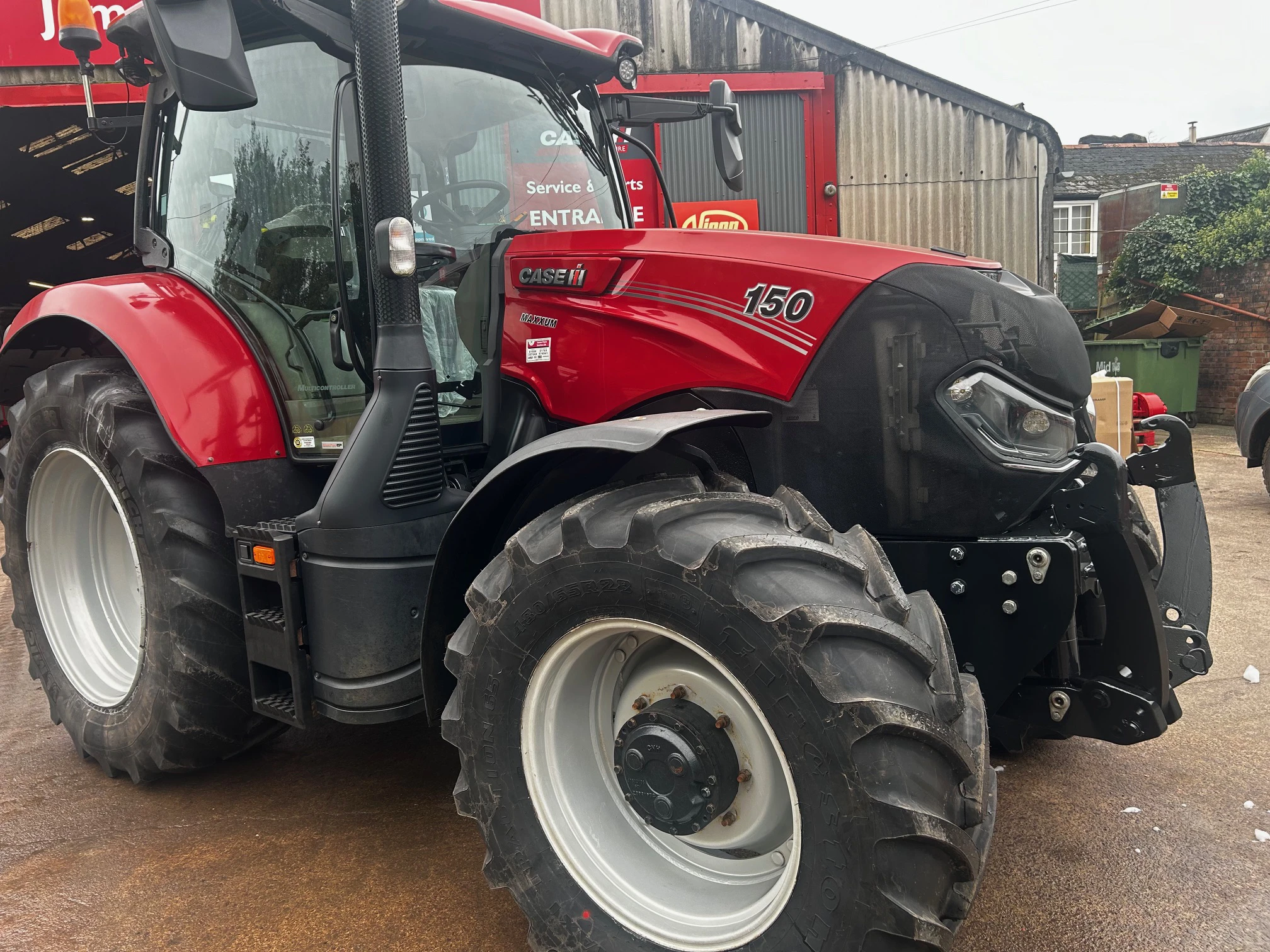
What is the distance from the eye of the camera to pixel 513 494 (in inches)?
92.0

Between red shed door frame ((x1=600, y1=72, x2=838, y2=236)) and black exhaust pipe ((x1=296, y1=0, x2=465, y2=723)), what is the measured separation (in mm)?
7765

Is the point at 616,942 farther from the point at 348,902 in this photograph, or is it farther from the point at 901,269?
the point at 901,269

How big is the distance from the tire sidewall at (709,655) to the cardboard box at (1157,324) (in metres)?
12.6

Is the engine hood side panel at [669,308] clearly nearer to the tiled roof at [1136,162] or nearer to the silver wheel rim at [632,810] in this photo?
the silver wheel rim at [632,810]

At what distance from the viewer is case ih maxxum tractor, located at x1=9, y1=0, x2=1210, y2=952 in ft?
5.92

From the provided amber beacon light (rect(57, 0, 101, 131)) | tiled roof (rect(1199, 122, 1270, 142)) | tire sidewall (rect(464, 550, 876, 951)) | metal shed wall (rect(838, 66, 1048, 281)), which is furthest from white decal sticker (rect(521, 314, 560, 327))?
tiled roof (rect(1199, 122, 1270, 142))

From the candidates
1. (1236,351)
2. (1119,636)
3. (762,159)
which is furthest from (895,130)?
(1119,636)

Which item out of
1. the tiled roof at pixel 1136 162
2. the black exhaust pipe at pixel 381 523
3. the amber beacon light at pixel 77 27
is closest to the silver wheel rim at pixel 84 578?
the black exhaust pipe at pixel 381 523

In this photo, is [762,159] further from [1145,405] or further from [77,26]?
[77,26]

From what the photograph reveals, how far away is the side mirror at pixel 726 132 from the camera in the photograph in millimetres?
3379

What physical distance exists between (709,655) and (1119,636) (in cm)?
107

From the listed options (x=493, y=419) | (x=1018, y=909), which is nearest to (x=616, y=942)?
(x=1018, y=909)

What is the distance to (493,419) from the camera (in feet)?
9.07

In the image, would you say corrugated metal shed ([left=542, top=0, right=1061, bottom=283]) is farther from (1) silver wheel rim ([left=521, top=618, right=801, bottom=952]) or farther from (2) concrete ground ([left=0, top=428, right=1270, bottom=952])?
(1) silver wheel rim ([left=521, top=618, right=801, bottom=952])
